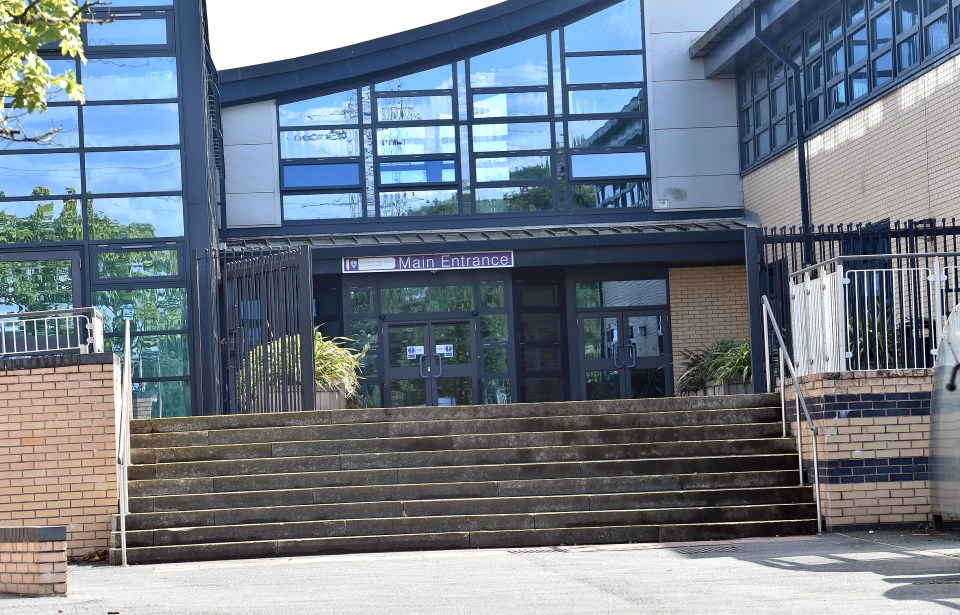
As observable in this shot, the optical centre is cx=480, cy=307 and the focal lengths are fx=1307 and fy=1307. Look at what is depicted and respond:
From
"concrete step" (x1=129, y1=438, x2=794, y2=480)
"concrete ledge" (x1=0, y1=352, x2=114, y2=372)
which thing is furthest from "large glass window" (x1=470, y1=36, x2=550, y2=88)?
Answer: "concrete ledge" (x1=0, y1=352, x2=114, y2=372)

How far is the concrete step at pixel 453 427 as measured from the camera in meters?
11.8

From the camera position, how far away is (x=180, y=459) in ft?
37.8

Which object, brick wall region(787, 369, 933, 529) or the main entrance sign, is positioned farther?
the main entrance sign

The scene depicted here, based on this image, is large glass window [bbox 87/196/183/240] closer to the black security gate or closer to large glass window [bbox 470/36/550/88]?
the black security gate

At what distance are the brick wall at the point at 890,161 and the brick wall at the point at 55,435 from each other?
997 cm

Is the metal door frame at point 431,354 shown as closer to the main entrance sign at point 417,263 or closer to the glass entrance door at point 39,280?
the main entrance sign at point 417,263

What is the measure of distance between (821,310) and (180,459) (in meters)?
5.72

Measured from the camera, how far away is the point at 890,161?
55.3 ft

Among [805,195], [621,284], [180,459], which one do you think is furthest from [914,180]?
[180,459]

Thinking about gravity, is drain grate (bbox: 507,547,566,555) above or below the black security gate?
below

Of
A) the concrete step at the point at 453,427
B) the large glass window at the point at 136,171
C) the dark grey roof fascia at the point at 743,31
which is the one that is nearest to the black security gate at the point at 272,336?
the concrete step at the point at 453,427

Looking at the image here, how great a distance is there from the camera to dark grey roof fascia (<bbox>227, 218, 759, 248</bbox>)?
68.4ft

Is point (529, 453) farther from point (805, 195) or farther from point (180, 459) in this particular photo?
point (805, 195)

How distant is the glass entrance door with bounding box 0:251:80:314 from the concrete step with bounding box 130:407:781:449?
5.78m
